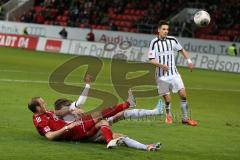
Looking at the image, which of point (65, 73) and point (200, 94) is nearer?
point (200, 94)

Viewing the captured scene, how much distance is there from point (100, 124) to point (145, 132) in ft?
7.99

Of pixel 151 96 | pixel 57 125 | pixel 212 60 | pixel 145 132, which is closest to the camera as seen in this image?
pixel 57 125

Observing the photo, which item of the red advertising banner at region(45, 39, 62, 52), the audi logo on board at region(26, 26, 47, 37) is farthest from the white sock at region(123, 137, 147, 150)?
the audi logo on board at region(26, 26, 47, 37)

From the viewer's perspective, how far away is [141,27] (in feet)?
156

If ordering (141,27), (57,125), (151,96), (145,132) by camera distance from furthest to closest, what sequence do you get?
(141,27)
(151,96)
(145,132)
(57,125)

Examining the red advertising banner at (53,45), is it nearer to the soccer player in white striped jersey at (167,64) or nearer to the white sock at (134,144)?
the soccer player in white striped jersey at (167,64)

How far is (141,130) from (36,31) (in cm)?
3881

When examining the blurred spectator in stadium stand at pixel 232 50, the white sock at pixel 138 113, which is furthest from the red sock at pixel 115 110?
the blurred spectator in stadium stand at pixel 232 50

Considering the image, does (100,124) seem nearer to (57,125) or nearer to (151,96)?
(57,125)

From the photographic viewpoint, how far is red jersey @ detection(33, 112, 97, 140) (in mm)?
11258

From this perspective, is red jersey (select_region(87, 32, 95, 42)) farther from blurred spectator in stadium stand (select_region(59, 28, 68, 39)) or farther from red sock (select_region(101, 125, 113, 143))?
red sock (select_region(101, 125, 113, 143))

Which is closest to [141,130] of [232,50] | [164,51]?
[164,51]

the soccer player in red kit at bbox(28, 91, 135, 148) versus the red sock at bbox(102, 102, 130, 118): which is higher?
the red sock at bbox(102, 102, 130, 118)

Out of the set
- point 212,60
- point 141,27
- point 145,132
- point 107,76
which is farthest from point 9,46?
point 145,132
